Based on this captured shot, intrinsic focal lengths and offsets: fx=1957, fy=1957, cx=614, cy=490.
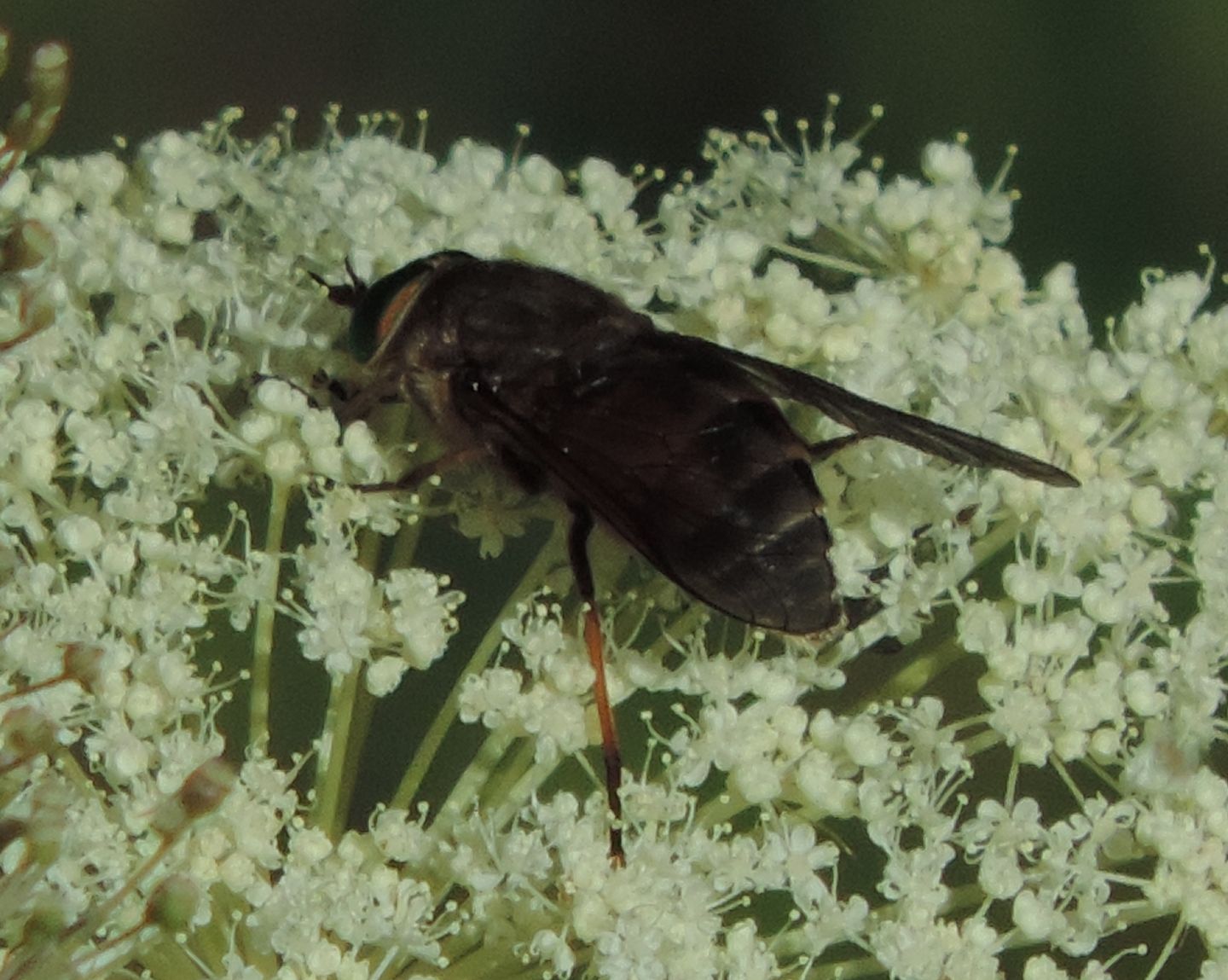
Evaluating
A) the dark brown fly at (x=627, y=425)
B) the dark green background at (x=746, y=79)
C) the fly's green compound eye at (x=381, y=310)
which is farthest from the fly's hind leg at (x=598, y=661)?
the dark green background at (x=746, y=79)

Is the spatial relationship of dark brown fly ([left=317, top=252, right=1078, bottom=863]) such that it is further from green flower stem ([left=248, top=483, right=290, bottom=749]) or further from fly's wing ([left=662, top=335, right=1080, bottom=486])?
green flower stem ([left=248, top=483, right=290, bottom=749])

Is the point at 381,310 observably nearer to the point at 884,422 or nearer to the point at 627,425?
the point at 627,425

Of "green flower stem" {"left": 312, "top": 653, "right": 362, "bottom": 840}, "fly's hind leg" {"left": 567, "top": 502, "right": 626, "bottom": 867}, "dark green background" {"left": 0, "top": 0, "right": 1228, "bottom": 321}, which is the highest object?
"dark green background" {"left": 0, "top": 0, "right": 1228, "bottom": 321}

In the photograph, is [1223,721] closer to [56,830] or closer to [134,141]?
[56,830]

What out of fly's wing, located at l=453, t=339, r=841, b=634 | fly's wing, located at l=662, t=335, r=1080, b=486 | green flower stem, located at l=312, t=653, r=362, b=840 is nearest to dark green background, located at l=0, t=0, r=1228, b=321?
fly's wing, located at l=662, t=335, r=1080, b=486

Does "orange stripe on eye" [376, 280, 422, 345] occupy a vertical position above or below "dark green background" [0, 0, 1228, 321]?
below

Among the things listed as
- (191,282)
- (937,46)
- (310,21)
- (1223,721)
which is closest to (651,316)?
(191,282)
